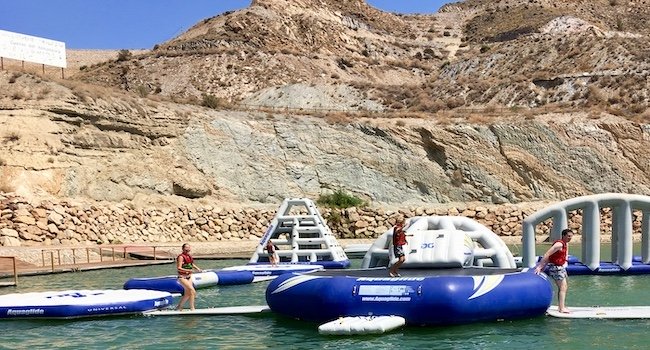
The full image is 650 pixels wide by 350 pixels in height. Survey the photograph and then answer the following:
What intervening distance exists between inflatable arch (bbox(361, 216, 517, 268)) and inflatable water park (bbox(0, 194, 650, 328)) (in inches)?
0.9

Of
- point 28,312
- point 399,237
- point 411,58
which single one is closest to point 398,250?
point 399,237

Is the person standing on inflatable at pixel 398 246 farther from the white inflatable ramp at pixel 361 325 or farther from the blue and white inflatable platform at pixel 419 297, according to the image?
the white inflatable ramp at pixel 361 325

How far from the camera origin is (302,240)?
28688 mm

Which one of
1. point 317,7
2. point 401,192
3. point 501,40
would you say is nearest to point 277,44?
point 317,7

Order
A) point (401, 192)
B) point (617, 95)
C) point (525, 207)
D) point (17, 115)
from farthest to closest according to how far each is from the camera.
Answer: point (617, 95)
point (401, 192)
point (525, 207)
point (17, 115)

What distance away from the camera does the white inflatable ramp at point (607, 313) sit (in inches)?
587

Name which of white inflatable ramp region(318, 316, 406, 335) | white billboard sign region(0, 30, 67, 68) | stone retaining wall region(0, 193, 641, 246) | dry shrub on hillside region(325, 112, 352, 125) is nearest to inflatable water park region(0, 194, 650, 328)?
white inflatable ramp region(318, 316, 406, 335)

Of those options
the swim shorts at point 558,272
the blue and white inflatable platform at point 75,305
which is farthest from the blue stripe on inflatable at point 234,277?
the swim shorts at point 558,272

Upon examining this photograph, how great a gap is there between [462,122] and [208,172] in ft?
54.4

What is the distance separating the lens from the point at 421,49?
108 meters

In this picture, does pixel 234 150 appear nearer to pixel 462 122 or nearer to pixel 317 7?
pixel 462 122

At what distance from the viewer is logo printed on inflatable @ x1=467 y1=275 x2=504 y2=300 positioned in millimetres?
14312

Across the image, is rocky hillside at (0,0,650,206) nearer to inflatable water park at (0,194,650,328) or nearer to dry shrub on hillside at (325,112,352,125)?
dry shrub on hillside at (325,112,352,125)

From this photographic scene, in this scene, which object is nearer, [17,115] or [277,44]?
[17,115]
